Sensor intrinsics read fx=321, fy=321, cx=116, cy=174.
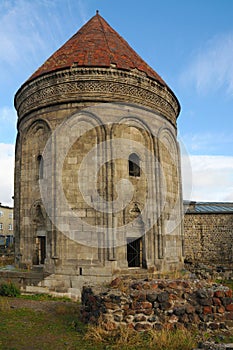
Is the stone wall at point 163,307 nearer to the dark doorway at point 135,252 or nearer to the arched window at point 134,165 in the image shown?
A: the dark doorway at point 135,252

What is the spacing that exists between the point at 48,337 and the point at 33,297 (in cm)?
456

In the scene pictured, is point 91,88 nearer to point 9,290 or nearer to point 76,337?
point 9,290

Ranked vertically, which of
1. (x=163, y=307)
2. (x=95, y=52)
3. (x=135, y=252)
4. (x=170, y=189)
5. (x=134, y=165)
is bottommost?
(x=163, y=307)

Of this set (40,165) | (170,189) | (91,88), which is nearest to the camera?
(91,88)

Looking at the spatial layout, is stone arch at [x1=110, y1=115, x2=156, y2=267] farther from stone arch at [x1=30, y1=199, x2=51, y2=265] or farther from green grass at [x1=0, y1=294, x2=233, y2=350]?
green grass at [x1=0, y1=294, x2=233, y2=350]

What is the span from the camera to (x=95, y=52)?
13227 millimetres

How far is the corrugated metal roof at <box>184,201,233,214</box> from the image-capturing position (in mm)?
18884

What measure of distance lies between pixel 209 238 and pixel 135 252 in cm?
760

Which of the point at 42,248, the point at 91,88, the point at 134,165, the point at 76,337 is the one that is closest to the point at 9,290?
the point at 42,248

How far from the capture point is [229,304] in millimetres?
6891

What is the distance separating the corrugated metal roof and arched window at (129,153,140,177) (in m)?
7.26

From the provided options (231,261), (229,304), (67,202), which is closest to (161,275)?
(67,202)

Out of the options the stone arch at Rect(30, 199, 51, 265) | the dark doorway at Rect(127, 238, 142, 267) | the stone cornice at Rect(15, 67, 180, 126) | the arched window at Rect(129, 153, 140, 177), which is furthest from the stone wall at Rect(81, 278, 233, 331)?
the stone cornice at Rect(15, 67, 180, 126)

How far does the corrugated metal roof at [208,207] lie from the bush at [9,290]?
1111 centimetres
